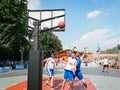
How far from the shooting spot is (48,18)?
9.23 m

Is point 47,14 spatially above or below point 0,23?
below

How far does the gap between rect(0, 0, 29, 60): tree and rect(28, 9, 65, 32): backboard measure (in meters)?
34.3

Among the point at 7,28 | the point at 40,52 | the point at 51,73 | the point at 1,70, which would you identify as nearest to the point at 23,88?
the point at 51,73

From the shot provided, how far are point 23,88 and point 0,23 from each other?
105 feet

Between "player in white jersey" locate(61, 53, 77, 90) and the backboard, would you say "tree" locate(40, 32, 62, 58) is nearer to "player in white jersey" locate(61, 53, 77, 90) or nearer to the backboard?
"player in white jersey" locate(61, 53, 77, 90)

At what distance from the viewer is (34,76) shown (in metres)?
8.24

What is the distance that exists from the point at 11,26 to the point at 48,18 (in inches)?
1455

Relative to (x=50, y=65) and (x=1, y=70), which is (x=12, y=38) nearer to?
(x=1, y=70)

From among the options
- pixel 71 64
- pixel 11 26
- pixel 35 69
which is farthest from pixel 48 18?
pixel 11 26

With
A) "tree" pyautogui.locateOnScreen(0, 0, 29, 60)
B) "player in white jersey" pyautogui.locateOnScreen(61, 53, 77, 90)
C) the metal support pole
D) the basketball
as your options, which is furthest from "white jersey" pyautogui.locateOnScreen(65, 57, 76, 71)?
"tree" pyautogui.locateOnScreen(0, 0, 29, 60)

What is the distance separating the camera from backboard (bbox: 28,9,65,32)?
9147mm

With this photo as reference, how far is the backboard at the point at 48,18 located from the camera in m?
9.15

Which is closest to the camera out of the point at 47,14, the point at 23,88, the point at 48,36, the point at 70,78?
the point at 47,14

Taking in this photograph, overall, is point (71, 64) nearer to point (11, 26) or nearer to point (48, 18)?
point (48, 18)
